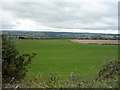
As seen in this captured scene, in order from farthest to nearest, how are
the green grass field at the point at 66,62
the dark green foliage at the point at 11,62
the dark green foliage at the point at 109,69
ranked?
the green grass field at the point at 66,62
the dark green foliage at the point at 11,62
the dark green foliage at the point at 109,69

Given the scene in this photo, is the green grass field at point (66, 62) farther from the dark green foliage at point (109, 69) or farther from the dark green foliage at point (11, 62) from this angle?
the dark green foliage at point (109, 69)

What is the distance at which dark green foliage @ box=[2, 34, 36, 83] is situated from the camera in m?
4.10

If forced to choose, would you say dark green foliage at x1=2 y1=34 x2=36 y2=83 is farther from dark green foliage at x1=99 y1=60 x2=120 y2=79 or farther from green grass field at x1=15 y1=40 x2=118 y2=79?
dark green foliage at x1=99 y1=60 x2=120 y2=79

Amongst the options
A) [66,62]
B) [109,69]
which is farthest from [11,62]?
[66,62]

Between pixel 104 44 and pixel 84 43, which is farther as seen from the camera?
pixel 84 43

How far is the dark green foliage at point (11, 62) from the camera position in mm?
4100

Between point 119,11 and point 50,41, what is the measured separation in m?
33.3

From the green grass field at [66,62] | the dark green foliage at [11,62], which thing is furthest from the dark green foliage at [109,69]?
the dark green foliage at [11,62]

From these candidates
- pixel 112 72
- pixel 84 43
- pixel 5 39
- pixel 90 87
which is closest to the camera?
pixel 90 87

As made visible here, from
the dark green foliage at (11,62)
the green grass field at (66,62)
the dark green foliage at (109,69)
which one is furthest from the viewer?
the green grass field at (66,62)

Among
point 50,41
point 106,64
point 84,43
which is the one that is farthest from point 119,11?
point 50,41

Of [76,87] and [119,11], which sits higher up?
[119,11]

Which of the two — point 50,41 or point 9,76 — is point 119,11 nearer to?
point 9,76

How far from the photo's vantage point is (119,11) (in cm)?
294
